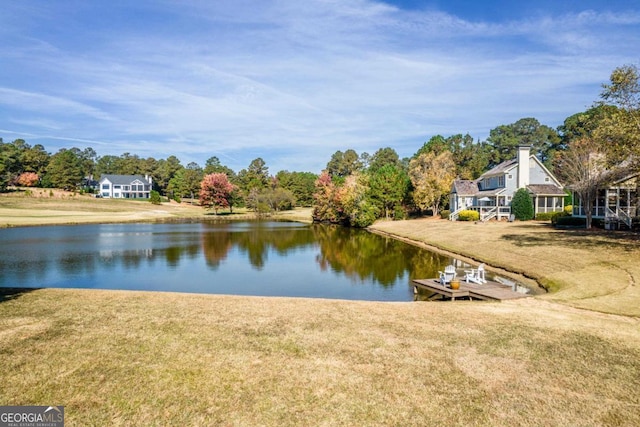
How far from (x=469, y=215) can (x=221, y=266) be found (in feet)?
119

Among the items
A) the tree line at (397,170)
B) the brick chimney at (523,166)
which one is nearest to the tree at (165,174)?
the tree line at (397,170)

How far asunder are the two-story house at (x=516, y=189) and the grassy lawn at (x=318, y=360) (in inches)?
1479

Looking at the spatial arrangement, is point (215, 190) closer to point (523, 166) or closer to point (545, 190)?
point (523, 166)

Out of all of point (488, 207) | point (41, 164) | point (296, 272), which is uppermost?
point (41, 164)

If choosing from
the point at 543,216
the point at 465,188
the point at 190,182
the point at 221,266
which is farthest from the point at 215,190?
the point at 221,266

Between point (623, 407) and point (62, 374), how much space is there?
34.6 ft

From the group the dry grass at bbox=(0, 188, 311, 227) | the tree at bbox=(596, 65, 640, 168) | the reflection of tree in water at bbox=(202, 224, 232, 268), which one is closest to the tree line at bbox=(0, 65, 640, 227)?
the tree at bbox=(596, 65, 640, 168)

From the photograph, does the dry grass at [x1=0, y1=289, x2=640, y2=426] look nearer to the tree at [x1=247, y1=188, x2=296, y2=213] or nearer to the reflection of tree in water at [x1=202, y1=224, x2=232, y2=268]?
the reflection of tree in water at [x1=202, y1=224, x2=232, y2=268]

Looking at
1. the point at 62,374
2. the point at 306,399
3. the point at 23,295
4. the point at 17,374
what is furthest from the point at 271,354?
the point at 23,295

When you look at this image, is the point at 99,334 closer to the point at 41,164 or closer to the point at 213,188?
the point at 213,188

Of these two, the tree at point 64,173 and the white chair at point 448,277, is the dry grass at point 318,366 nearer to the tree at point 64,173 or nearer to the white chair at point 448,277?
the white chair at point 448,277

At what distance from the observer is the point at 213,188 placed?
312 feet

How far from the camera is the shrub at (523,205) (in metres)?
47.9

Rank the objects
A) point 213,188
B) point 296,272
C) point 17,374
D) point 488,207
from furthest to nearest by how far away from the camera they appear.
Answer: point 213,188 → point 488,207 → point 296,272 → point 17,374
